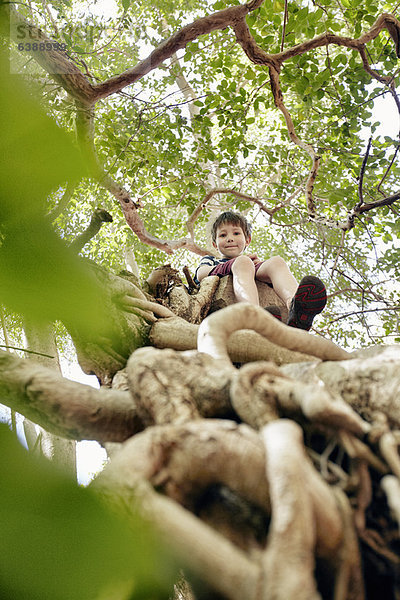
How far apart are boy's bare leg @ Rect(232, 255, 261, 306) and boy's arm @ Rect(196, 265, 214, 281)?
691 mm

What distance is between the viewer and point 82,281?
31 centimetres

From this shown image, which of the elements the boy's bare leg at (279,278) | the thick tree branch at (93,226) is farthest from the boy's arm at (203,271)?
the thick tree branch at (93,226)

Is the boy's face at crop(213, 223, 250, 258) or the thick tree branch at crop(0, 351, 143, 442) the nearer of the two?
the thick tree branch at crop(0, 351, 143, 442)

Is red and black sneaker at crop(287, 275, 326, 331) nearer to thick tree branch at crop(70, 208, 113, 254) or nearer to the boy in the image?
the boy

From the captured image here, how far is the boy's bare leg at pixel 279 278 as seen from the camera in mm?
2727

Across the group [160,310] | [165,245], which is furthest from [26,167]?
[165,245]

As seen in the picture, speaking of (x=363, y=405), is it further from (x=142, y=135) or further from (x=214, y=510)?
(x=142, y=135)

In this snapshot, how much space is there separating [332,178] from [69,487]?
207 inches

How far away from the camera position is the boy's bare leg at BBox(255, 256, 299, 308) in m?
2.73

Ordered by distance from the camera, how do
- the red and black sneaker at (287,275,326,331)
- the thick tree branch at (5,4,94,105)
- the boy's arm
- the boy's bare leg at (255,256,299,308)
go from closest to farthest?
the red and black sneaker at (287,275,326,331), the thick tree branch at (5,4,94,105), the boy's bare leg at (255,256,299,308), the boy's arm

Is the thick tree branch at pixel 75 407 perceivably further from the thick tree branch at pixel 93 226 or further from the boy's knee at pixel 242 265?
the boy's knee at pixel 242 265

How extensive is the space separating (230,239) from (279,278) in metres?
0.85

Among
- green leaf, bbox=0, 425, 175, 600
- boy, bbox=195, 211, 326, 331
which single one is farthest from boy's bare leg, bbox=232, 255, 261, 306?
green leaf, bbox=0, 425, 175, 600

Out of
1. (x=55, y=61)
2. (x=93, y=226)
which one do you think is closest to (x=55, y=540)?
(x=93, y=226)
